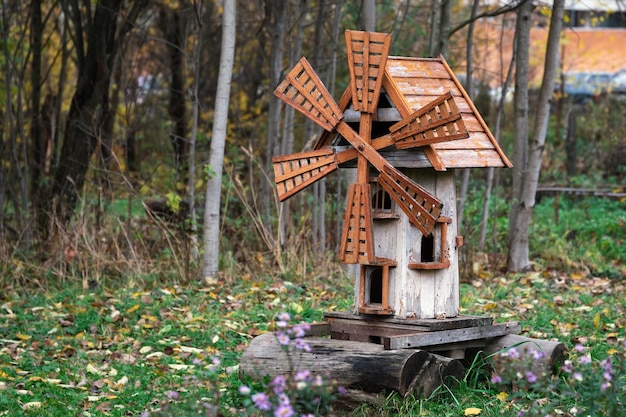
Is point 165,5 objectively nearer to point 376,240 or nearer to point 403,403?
point 376,240

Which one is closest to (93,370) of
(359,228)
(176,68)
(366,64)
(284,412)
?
(359,228)

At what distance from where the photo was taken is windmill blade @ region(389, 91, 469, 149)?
613cm

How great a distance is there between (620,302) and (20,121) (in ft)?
27.7

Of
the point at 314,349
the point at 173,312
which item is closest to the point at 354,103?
the point at 314,349

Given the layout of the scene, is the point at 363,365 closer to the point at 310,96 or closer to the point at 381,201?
the point at 381,201

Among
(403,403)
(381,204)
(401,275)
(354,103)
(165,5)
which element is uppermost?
(165,5)

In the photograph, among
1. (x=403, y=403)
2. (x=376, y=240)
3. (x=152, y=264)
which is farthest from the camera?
(x=152, y=264)

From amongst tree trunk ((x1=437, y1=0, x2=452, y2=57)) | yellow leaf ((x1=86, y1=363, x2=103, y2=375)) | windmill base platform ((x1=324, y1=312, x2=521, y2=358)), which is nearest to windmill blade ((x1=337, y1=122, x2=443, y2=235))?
windmill base platform ((x1=324, y1=312, x2=521, y2=358))

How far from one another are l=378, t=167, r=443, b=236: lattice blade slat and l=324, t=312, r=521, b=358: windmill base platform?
70cm

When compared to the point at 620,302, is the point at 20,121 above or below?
above

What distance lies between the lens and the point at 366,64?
6496 millimetres

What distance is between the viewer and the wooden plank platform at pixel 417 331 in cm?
622

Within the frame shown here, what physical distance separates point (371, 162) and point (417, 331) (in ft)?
4.22

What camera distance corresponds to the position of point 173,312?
9.18 meters
